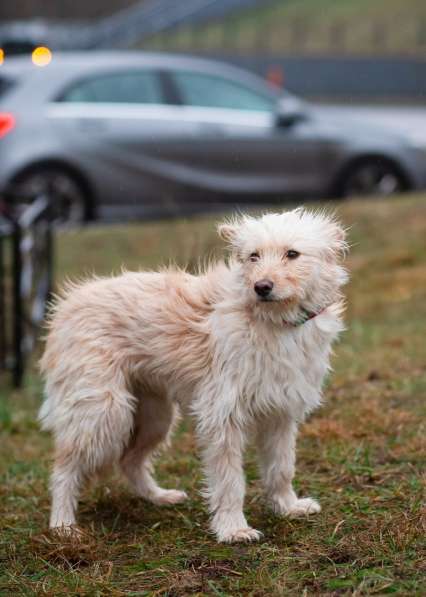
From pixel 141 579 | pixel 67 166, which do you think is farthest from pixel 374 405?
pixel 67 166

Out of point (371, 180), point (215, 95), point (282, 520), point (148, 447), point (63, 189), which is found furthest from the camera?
point (371, 180)

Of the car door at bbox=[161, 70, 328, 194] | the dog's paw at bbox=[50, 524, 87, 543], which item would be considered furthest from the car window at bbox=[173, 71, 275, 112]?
the dog's paw at bbox=[50, 524, 87, 543]

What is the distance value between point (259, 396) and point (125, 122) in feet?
25.9

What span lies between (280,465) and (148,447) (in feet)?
2.11

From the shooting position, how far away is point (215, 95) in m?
12.1

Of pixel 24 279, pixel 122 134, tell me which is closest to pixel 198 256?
pixel 24 279

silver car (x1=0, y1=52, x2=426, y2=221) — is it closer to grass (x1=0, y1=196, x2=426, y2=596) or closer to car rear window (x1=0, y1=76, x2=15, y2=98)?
car rear window (x1=0, y1=76, x2=15, y2=98)

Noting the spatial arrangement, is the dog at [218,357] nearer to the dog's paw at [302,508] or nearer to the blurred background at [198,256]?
the dog's paw at [302,508]

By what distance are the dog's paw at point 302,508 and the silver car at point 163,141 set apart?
7.10 metres

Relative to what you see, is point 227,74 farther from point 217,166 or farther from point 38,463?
point 38,463

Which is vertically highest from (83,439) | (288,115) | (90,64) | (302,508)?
(90,64)

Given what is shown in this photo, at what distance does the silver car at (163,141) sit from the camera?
11305 millimetres

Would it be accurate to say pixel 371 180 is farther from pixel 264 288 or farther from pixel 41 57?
pixel 264 288

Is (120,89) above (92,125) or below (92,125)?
above
